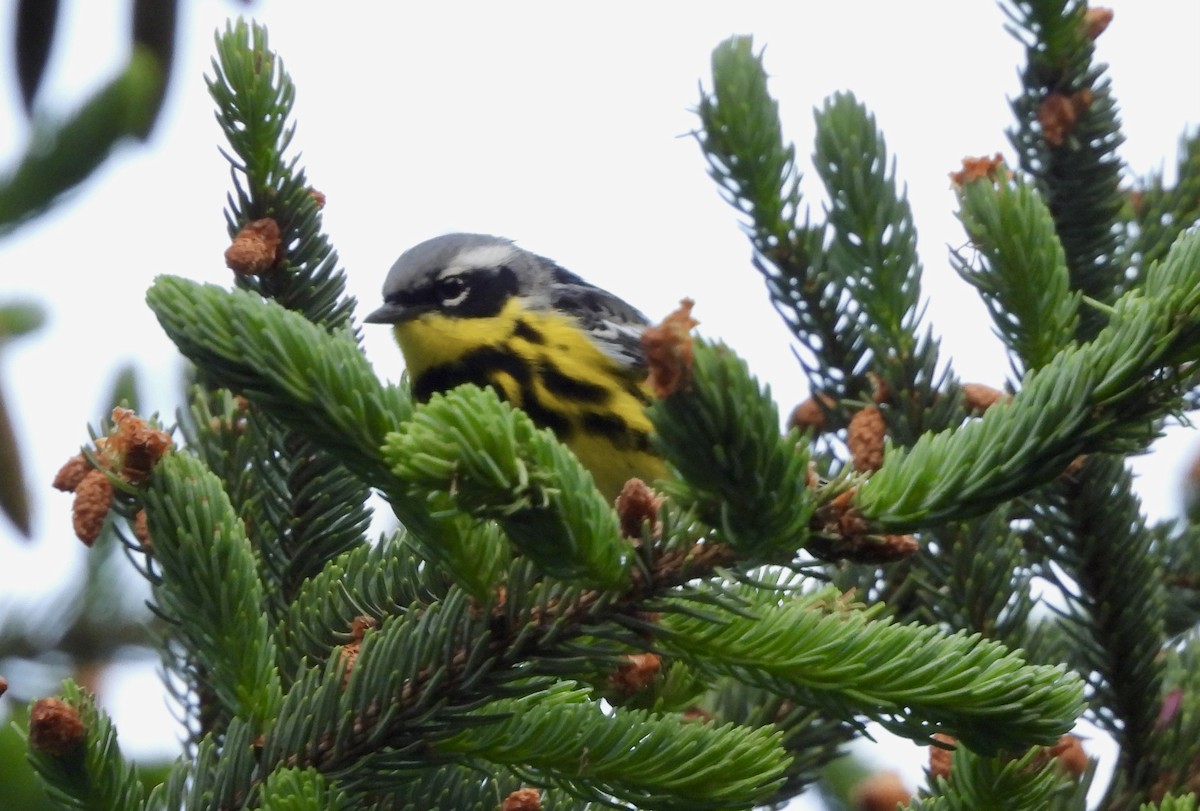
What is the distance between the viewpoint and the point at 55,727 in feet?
3.82

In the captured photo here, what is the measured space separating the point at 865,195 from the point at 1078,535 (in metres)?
0.57

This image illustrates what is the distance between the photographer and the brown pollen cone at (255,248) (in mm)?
1688

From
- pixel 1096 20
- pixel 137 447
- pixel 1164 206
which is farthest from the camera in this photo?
pixel 1164 206

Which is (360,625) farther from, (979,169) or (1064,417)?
(979,169)

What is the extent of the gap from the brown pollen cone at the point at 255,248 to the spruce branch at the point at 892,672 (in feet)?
2.46

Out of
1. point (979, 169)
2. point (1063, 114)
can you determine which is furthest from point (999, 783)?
point (1063, 114)

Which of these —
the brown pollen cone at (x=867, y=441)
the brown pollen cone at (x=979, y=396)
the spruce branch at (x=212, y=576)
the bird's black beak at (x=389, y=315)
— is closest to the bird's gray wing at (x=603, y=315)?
the bird's black beak at (x=389, y=315)

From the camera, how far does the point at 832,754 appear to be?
1.90m

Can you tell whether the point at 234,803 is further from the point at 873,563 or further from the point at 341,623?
the point at 873,563

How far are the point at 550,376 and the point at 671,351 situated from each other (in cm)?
184

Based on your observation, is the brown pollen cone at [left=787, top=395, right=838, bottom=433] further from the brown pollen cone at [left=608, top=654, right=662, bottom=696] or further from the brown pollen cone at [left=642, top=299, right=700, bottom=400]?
the brown pollen cone at [left=642, top=299, right=700, bottom=400]

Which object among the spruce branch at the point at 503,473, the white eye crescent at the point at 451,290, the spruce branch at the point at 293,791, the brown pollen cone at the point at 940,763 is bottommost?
the spruce branch at the point at 293,791

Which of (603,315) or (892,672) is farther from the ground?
(603,315)

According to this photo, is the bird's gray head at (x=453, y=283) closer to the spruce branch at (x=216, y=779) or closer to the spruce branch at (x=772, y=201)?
the spruce branch at (x=772, y=201)
